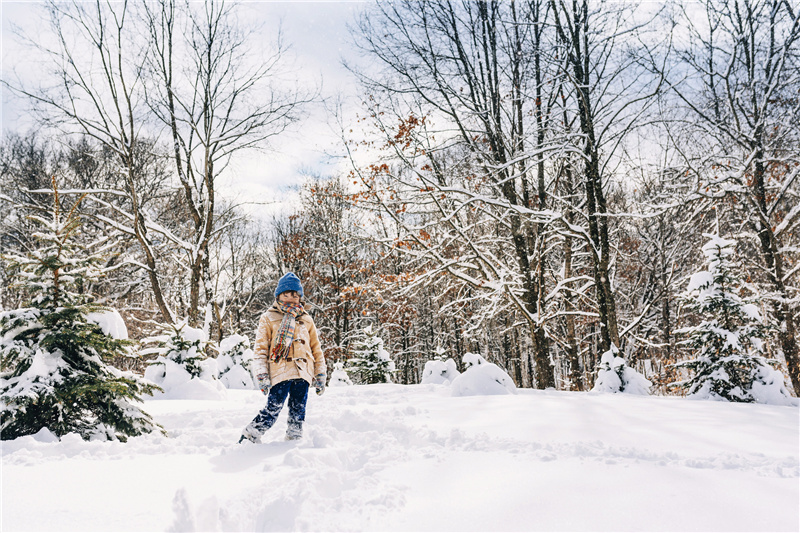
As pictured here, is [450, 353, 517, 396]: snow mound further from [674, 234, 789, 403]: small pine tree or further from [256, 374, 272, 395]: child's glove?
A: [256, 374, 272, 395]: child's glove

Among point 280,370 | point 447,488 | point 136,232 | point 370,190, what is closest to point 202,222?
point 136,232

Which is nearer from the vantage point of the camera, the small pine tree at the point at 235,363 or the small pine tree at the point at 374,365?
the small pine tree at the point at 235,363

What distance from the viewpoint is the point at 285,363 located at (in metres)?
4.32

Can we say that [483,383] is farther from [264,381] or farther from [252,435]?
[252,435]

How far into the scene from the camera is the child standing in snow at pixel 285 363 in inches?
163

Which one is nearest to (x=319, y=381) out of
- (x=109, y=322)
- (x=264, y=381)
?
(x=264, y=381)

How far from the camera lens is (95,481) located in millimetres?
2646

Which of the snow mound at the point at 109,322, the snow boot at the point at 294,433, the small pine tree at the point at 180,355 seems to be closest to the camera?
the snow boot at the point at 294,433

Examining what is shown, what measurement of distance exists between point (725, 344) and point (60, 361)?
883cm

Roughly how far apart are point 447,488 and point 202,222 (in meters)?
13.1

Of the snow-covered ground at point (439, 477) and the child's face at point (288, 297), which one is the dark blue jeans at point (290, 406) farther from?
the child's face at point (288, 297)

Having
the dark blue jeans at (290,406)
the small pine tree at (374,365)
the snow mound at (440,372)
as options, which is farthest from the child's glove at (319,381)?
the small pine tree at (374,365)

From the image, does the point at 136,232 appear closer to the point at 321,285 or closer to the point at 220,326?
the point at 220,326

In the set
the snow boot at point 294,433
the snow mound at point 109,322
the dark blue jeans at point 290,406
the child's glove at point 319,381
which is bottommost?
the snow boot at point 294,433
